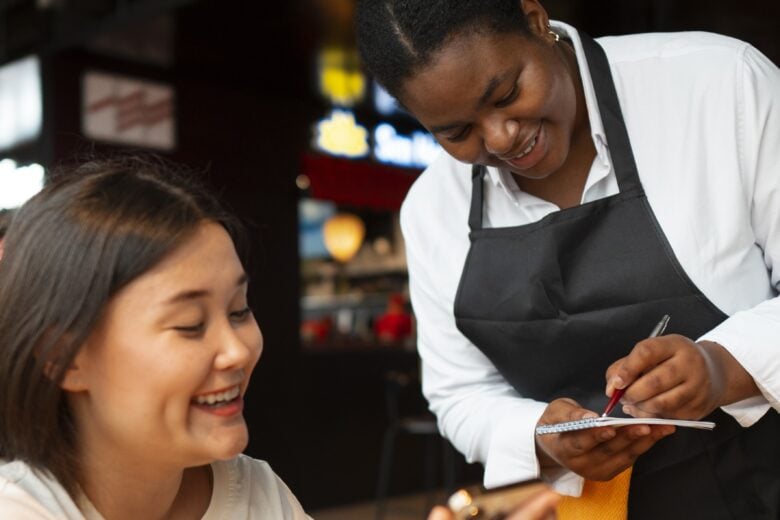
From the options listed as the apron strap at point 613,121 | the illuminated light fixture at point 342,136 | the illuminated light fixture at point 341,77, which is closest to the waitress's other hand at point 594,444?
the apron strap at point 613,121

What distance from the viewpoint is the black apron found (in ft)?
4.67

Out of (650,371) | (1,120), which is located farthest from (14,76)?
(650,371)

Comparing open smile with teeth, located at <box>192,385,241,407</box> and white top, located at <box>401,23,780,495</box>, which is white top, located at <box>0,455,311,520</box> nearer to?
open smile with teeth, located at <box>192,385,241,407</box>

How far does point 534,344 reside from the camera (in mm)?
1524

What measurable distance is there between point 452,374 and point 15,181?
4542 mm

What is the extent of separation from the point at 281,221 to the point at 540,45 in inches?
190

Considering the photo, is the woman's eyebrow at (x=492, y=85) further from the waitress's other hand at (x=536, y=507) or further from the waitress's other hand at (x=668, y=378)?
the waitress's other hand at (x=536, y=507)

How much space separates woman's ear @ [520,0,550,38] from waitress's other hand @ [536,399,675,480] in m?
0.52

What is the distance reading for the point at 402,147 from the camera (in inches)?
281

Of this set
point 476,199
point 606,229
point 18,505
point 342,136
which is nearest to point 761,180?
point 606,229

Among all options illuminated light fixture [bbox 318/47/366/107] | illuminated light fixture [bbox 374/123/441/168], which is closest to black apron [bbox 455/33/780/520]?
illuminated light fixture [bbox 318/47/366/107]

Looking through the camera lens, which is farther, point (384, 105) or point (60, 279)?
point (384, 105)

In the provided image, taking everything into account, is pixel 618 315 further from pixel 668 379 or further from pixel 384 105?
pixel 384 105

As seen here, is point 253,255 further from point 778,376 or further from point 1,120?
point 778,376
